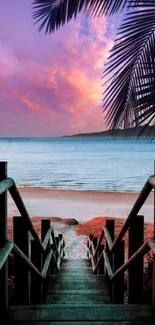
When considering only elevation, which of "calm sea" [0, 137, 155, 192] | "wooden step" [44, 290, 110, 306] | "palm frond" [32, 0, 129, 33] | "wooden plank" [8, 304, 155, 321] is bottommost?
"calm sea" [0, 137, 155, 192]

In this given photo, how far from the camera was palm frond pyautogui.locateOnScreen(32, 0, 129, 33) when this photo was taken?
11.0 ft

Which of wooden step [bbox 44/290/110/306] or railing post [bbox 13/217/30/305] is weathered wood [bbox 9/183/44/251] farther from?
wooden step [bbox 44/290/110/306]

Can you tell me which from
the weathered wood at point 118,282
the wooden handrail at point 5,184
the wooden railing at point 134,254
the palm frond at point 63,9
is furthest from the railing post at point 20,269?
the palm frond at point 63,9

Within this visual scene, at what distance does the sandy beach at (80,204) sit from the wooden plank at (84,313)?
10894mm

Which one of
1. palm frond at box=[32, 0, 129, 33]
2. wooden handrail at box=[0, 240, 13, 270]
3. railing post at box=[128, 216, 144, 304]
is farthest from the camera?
palm frond at box=[32, 0, 129, 33]

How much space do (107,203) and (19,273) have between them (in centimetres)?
1509

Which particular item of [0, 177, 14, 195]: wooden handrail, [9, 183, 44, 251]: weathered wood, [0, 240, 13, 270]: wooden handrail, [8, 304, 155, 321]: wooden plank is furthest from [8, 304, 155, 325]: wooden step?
[0, 177, 14, 195]: wooden handrail

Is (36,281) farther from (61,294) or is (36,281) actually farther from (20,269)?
(61,294)

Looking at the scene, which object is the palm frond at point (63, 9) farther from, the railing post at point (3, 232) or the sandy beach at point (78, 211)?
the sandy beach at point (78, 211)

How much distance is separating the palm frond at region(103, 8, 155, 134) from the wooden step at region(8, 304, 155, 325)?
5.07 ft

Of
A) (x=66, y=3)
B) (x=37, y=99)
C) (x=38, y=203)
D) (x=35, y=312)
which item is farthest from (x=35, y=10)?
(x=37, y=99)

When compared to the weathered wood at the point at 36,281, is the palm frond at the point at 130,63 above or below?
above

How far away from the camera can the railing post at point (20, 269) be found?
2371 millimetres

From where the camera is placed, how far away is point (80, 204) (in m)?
17.0
